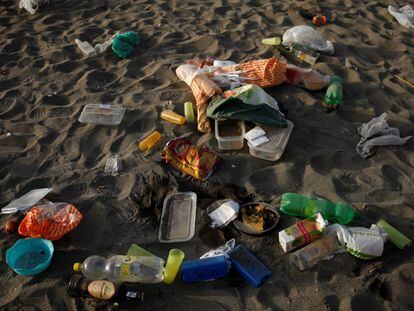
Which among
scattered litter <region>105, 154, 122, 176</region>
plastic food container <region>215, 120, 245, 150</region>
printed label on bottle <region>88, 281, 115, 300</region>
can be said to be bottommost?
scattered litter <region>105, 154, 122, 176</region>

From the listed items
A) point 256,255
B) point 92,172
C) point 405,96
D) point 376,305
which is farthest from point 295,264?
point 405,96

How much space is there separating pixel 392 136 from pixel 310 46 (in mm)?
1776

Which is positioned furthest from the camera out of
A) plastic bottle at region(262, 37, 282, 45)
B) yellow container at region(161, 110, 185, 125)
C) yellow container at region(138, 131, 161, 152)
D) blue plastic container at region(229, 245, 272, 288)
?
plastic bottle at region(262, 37, 282, 45)

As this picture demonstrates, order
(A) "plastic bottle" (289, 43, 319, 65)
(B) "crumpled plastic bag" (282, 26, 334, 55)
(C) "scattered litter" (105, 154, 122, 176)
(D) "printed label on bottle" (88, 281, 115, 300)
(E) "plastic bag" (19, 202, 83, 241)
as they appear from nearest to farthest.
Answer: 1. (D) "printed label on bottle" (88, 281, 115, 300)
2. (E) "plastic bag" (19, 202, 83, 241)
3. (C) "scattered litter" (105, 154, 122, 176)
4. (A) "plastic bottle" (289, 43, 319, 65)
5. (B) "crumpled plastic bag" (282, 26, 334, 55)

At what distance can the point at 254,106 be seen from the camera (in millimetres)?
3131

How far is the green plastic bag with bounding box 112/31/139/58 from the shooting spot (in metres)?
4.48

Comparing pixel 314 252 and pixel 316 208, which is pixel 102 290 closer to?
pixel 314 252

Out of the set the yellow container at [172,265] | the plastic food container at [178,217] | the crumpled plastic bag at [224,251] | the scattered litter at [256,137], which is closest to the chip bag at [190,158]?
the plastic food container at [178,217]

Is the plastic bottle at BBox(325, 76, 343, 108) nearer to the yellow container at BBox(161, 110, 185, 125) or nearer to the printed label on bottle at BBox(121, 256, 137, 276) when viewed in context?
the yellow container at BBox(161, 110, 185, 125)

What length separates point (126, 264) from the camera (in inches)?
91.7

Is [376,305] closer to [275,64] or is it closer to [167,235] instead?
[167,235]

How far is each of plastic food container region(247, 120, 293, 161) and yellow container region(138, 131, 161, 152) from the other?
892mm

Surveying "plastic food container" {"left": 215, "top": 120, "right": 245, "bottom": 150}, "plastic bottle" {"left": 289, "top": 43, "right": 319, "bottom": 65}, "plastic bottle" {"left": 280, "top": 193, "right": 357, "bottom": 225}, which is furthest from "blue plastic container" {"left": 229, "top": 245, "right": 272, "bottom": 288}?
"plastic bottle" {"left": 289, "top": 43, "right": 319, "bottom": 65}

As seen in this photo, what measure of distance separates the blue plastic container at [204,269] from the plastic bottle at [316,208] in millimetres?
687
